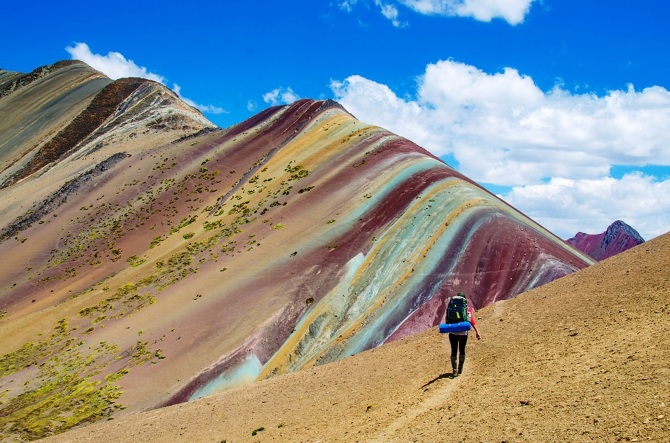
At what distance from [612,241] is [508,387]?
74.7 metres

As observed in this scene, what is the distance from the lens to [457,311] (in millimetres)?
13547

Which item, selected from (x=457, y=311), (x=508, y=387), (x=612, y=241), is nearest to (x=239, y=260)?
(x=457, y=311)

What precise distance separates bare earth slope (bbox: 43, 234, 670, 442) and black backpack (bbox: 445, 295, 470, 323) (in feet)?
3.87

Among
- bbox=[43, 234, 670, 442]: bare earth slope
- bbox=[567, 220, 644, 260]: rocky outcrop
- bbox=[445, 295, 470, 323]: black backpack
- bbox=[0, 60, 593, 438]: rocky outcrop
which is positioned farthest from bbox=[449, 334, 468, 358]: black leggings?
bbox=[567, 220, 644, 260]: rocky outcrop

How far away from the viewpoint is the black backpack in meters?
13.5

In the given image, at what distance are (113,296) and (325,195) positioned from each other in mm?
14643

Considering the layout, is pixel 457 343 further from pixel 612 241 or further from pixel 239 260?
Result: pixel 612 241

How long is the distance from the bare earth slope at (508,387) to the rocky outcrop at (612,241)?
63.0 metres

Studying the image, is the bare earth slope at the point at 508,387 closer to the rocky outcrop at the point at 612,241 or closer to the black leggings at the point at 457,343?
the black leggings at the point at 457,343

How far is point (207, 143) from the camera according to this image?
5828cm

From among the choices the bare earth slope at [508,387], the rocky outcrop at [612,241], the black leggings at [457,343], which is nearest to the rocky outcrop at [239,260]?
the bare earth slope at [508,387]

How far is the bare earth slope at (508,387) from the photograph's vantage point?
9.27 metres

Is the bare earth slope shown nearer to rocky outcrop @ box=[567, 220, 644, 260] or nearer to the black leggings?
the black leggings

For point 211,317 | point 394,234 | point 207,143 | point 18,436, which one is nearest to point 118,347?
point 211,317
